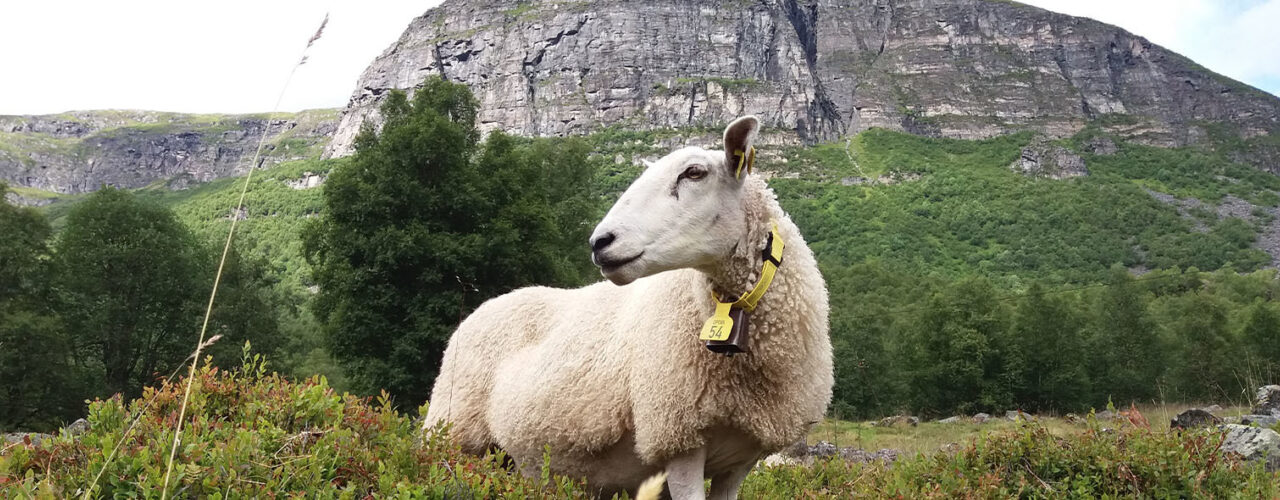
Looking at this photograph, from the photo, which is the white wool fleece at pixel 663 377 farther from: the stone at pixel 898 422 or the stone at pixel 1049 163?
the stone at pixel 1049 163

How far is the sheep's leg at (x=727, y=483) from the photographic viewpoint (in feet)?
14.1

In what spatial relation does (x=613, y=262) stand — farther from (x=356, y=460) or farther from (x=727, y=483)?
(x=727, y=483)

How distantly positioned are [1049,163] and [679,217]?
183 meters

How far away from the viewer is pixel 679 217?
3.62 meters

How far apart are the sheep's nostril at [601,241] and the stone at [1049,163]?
17411cm

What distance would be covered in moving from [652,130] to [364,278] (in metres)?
159

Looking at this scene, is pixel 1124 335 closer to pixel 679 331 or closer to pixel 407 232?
pixel 407 232

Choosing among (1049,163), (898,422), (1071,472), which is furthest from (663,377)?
(1049,163)

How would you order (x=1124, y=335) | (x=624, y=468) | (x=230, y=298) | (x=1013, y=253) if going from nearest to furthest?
(x=624, y=468), (x=230, y=298), (x=1124, y=335), (x=1013, y=253)

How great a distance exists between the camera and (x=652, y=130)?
175 meters

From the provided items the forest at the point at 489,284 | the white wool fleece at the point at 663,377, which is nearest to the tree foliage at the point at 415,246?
the forest at the point at 489,284

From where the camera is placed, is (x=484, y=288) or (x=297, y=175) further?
(x=297, y=175)

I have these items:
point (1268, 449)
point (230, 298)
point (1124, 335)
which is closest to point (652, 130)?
Answer: point (1124, 335)

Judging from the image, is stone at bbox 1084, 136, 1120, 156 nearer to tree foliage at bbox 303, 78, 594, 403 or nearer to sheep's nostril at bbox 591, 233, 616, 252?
tree foliage at bbox 303, 78, 594, 403
